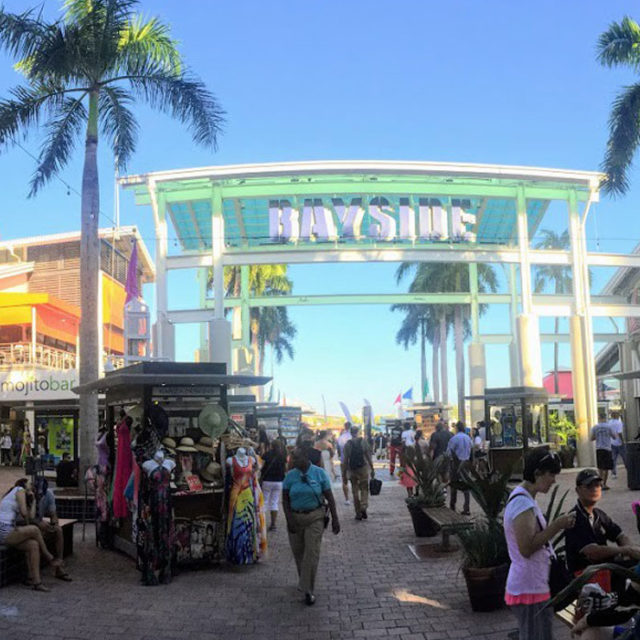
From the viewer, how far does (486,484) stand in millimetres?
7699

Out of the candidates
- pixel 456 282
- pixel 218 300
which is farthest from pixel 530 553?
pixel 456 282

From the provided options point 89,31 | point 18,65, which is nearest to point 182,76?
point 89,31

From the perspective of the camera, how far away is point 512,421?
20750 mm

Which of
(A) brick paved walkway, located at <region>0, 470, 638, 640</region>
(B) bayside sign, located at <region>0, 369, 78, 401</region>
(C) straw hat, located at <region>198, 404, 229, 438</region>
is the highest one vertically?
(B) bayside sign, located at <region>0, 369, 78, 401</region>

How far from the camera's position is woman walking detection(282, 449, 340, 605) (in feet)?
24.3

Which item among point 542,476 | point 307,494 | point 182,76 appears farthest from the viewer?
point 182,76

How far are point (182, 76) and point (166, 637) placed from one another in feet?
43.8

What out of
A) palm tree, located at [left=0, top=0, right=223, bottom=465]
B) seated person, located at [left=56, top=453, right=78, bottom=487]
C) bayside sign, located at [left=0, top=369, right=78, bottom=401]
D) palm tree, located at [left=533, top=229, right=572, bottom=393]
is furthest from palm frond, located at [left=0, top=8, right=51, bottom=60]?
palm tree, located at [left=533, top=229, right=572, bottom=393]

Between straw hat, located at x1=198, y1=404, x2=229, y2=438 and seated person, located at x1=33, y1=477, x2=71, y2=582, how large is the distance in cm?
213

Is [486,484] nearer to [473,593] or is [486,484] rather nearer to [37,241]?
[473,593]

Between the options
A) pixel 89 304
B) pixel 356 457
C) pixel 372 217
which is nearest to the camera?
pixel 356 457

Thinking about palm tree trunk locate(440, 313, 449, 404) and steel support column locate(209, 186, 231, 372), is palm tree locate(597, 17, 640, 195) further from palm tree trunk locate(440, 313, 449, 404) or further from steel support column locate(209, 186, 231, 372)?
palm tree trunk locate(440, 313, 449, 404)

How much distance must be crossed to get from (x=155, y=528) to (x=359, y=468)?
5.36 metres

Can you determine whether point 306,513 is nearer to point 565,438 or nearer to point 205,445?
point 205,445
